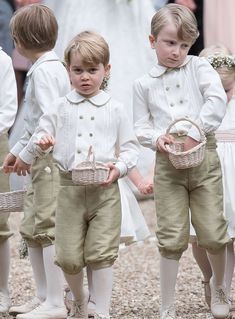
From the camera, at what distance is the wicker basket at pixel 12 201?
19.0 ft

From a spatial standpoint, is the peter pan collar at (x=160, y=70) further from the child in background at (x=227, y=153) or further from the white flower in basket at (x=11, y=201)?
the white flower in basket at (x=11, y=201)

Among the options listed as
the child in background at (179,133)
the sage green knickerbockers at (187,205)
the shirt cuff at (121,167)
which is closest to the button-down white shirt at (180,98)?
the child in background at (179,133)

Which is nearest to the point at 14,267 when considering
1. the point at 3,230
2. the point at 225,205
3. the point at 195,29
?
the point at 3,230

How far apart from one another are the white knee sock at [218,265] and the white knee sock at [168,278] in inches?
7.5

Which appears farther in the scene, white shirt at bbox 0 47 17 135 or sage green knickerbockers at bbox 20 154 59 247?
white shirt at bbox 0 47 17 135

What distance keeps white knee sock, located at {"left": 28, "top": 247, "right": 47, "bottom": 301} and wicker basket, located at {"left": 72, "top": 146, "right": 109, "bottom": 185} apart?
2.53 feet

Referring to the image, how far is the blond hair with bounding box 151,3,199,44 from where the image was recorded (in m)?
5.49

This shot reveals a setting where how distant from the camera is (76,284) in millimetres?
5477

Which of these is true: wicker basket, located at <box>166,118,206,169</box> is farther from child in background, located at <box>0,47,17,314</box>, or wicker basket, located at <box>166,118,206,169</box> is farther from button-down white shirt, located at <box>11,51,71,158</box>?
child in background, located at <box>0,47,17,314</box>

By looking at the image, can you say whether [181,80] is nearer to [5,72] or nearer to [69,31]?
[5,72]

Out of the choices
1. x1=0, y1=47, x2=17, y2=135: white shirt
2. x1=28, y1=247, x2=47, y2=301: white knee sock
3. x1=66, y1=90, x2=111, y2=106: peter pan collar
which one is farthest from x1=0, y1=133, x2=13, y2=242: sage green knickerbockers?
x1=66, y1=90, x2=111, y2=106: peter pan collar

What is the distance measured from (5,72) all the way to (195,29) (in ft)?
3.28

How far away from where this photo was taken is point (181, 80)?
5.55 metres

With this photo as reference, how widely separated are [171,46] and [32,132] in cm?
78
